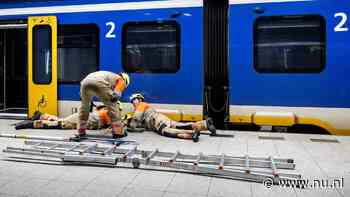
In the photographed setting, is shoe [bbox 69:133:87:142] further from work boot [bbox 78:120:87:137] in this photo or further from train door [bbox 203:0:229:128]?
train door [bbox 203:0:229:128]

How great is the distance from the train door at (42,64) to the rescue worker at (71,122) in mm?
570

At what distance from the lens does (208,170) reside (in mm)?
4688

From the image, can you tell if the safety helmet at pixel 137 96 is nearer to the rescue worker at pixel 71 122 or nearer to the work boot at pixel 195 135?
the rescue worker at pixel 71 122

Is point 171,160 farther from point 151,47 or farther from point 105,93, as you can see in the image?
point 151,47

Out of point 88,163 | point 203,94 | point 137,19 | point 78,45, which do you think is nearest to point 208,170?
point 88,163

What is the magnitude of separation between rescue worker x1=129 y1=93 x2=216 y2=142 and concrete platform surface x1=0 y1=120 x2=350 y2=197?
542 mm

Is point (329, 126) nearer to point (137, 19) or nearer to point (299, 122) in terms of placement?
point (299, 122)

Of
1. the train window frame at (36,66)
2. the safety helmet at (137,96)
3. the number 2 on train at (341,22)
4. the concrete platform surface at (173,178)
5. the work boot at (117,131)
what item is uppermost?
the number 2 on train at (341,22)

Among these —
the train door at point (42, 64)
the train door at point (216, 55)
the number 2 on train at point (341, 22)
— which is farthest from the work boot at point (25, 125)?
the number 2 on train at point (341, 22)

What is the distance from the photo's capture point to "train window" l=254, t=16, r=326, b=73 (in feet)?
23.1

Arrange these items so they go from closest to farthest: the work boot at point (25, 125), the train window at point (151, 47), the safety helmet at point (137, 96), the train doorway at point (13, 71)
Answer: the safety helmet at point (137, 96), the train window at point (151, 47), the work boot at point (25, 125), the train doorway at point (13, 71)

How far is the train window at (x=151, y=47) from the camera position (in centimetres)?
774

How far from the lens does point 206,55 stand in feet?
24.6

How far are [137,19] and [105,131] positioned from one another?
92.0 inches
